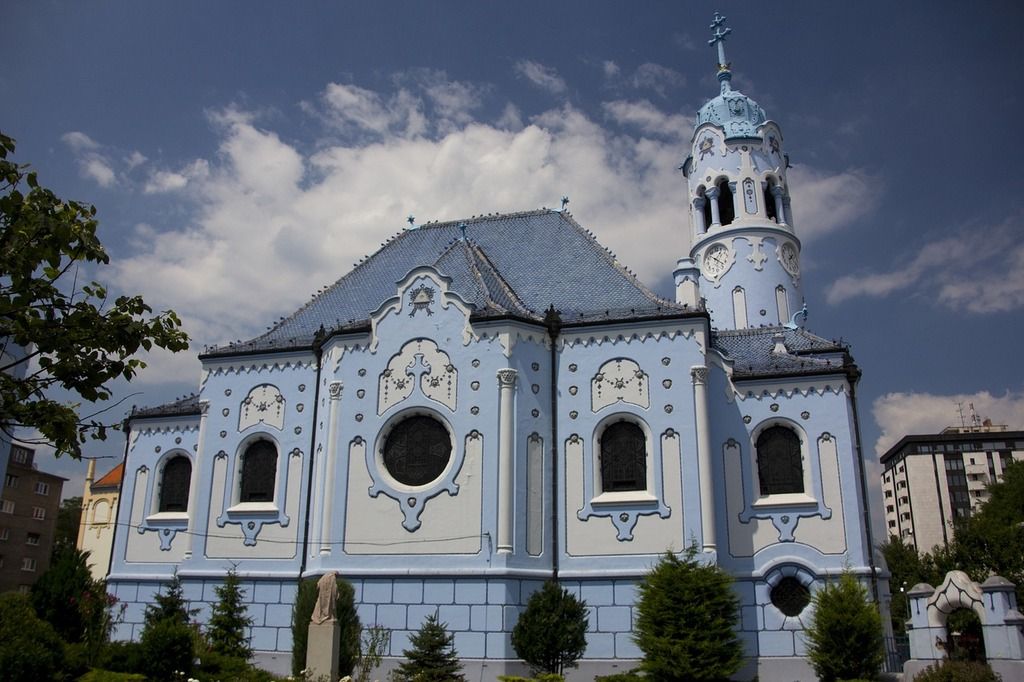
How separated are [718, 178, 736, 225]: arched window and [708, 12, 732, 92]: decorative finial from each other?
5.92 metres

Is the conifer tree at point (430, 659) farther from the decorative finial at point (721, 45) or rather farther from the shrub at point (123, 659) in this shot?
the decorative finial at point (721, 45)

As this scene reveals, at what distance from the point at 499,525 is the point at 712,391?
747 centimetres

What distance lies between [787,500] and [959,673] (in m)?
6.31

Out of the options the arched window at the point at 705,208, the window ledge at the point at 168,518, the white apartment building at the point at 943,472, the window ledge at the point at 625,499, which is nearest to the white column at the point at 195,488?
the window ledge at the point at 168,518

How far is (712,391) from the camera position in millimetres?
24609

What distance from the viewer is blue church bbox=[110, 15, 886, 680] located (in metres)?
22.2

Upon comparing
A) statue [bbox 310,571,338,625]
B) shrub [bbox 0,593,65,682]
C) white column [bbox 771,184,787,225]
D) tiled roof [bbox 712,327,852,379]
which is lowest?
shrub [bbox 0,593,65,682]

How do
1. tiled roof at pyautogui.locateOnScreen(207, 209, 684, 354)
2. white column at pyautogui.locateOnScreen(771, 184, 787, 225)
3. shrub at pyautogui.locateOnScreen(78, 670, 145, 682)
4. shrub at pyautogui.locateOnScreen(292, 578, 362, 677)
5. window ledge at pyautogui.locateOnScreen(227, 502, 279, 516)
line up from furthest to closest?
white column at pyautogui.locateOnScreen(771, 184, 787, 225)
tiled roof at pyautogui.locateOnScreen(207, 209, 684, 354)
window ledge at pyautogui.locateOnScreen(227, 502, 279, 516)
shrub at pyautogui.locateOnScreen(292, 578, 362, 677)
shrub at pyautogui.locateOnScreen(78, 670, 145, 682)

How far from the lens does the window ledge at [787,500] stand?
22.9 meters

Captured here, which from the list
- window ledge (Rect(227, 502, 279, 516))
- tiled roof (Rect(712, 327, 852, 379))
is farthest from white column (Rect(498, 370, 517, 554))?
window ledge (Rect(227, 502, 279, 516))

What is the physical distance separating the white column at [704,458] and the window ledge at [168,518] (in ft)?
54.0

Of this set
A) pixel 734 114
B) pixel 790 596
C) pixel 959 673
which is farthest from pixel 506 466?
pixel 734 114

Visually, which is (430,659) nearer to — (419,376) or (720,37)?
(419,376)

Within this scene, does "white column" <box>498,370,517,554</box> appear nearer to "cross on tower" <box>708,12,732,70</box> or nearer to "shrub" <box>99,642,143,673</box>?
"shrub" <box>99,642,143,673</box>
